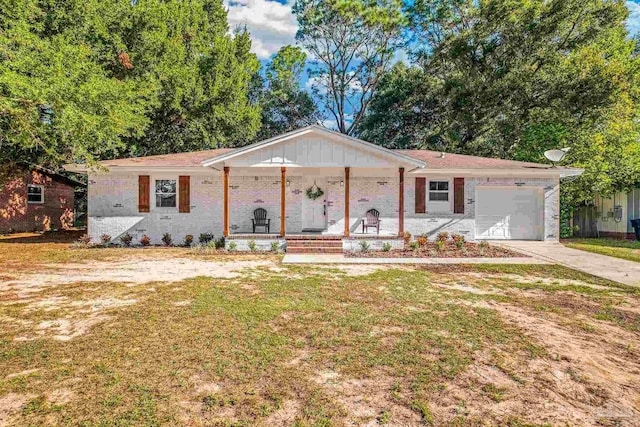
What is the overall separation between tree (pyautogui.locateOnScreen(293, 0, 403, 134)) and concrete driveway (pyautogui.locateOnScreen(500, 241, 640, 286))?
63.9 feet

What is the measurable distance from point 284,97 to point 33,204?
18038 millimetres

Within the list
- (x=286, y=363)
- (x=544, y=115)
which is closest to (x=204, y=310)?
(x=286, y=363)

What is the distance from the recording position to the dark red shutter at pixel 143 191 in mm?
13391

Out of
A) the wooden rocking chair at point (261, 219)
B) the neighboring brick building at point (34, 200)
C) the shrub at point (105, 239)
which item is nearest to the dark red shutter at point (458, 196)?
the wooden rocking chair at point (261, 219)

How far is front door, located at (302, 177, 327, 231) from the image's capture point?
46.5ft

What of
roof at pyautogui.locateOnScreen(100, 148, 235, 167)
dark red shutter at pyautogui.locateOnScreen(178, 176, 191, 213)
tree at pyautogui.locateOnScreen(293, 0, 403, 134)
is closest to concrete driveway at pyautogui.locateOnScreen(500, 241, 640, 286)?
roof at pyautogui.locateOnScreen(100, 148, 235, 167)

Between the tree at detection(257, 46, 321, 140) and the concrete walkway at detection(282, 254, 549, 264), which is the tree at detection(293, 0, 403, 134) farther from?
the concrete walkway at detection(282, 254, 549, 264)

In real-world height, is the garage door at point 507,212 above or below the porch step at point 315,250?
above

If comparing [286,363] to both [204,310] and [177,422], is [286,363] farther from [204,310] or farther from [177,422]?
[204,310]

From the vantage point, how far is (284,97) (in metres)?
28.3

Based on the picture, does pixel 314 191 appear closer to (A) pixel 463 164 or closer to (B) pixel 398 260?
(B) pixel 398 260

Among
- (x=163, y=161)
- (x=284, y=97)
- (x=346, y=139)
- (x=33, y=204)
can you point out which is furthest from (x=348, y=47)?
(x=33, y=204)

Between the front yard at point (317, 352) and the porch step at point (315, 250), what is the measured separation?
13.9 feet

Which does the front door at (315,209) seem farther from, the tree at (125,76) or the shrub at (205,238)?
the tree at (125,76)
